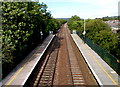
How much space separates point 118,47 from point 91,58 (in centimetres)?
448

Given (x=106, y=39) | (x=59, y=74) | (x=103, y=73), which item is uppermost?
(x=106, y=39)

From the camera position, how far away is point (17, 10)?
828 inches

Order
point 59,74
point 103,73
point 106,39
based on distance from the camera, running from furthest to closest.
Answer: point 106,39, point 59,74, point 103,73

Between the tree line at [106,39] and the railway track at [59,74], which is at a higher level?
the tree line at [106,39]

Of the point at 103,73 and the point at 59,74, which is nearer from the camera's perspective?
the point at 103,73

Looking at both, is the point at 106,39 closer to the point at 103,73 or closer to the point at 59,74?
the point at 103,73

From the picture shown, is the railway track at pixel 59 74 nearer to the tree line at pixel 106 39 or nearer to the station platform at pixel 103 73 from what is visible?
the station platform at pixel 103 73

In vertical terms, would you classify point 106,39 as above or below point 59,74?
above

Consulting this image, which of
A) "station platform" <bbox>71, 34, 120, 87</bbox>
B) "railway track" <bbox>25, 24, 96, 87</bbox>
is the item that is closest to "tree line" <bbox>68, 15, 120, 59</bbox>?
"station platform" <bbox>71, 34, 120, 87</bbox>

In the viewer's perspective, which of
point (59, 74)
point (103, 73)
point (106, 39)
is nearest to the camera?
point (103, 73)

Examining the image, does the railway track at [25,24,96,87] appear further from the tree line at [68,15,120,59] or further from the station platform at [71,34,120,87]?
Result: the tree line at [68,15,120,59]

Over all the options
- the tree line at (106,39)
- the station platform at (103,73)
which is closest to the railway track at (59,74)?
the station platform at (103,73)

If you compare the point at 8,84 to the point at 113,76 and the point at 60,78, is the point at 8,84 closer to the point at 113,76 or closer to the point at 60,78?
the point at 60,78

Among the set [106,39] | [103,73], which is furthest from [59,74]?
[106,39]
